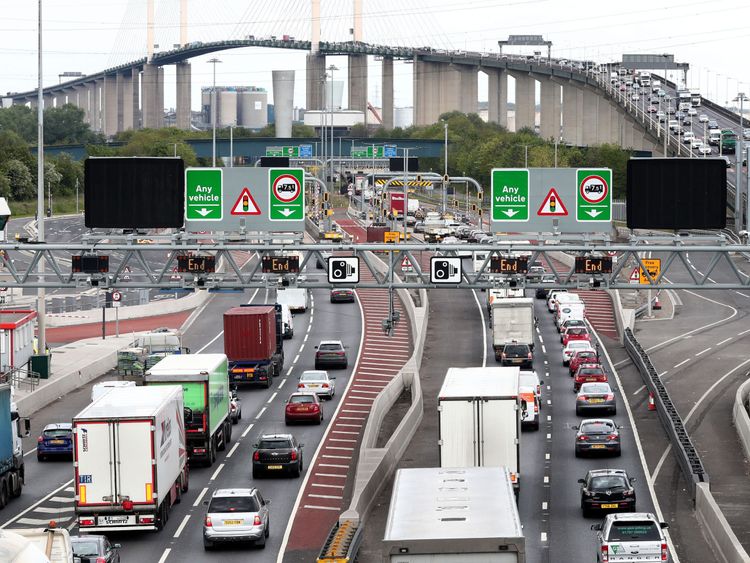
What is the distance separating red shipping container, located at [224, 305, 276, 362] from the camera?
64000 millimetres

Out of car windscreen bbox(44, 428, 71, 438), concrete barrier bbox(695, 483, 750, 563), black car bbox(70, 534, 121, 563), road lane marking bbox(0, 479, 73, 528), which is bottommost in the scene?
road lane marking bbox(0, 479, 73, 528)

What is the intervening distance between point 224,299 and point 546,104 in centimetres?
10660

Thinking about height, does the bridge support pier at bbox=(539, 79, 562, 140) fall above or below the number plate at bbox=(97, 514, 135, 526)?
above

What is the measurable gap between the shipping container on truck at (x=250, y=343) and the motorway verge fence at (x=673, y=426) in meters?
15.6

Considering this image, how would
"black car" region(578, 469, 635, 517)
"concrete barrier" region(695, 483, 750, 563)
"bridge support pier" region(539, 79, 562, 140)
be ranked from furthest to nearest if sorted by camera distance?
"bridge support pier" region(539, 79, 562, 140)
"black car" region(578, 469, 635, 517)
"concrete barrier" region(695, 483, 750, 563)

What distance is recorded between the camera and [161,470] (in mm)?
37906

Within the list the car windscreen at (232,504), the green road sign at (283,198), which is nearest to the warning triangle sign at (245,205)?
the green road sign at (283,198)

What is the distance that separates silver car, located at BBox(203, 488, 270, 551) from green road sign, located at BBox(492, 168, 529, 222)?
11.1 meters

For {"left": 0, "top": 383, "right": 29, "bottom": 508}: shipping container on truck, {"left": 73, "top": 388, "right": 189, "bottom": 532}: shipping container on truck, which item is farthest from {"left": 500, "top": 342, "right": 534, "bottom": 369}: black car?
{"left": 73, "top": 388, "right": 189, "bottom": 532}: shipping container on truck

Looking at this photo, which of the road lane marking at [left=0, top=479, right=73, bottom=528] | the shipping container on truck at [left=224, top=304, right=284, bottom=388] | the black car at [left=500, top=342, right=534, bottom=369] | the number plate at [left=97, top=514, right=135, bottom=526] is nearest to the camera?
the number plate at [left=97, top=514, right=135, bottom=526]

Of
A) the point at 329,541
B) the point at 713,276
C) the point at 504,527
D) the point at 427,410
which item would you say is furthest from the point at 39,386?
the point at 713,276

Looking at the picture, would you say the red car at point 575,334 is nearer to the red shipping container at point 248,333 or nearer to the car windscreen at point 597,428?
the red shipping container at point 248,333

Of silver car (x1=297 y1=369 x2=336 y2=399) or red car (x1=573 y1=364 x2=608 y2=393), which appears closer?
silver car (x1=297 y1=369 x2=336 y2=399)

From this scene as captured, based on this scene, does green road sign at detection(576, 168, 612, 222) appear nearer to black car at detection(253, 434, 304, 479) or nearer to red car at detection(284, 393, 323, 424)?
black car at detection(253, 434, 304, 479)
